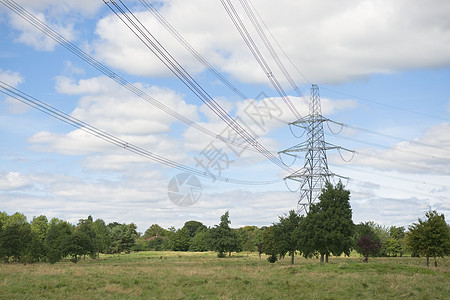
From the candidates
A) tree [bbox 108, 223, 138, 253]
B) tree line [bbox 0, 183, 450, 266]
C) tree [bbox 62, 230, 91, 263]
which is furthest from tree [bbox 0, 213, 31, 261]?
tree [bbox 108, 223, 138, 253]

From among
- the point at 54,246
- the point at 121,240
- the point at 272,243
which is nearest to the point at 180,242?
the point at 121,240

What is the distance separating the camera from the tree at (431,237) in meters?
51.2

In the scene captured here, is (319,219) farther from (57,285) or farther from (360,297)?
(57,285)

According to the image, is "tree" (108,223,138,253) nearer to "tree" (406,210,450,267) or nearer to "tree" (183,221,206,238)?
"tree" (183,221,206,238)

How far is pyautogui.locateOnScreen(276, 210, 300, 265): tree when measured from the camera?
2317 inches

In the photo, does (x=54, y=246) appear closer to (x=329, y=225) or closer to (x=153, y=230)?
(x=329, y=225)

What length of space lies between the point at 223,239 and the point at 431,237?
53.0 meters

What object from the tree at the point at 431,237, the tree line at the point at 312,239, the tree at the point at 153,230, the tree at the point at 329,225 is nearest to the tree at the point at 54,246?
the tree line at the point at 312,239

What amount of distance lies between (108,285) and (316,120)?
3625 cm

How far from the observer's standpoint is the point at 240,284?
2808cm

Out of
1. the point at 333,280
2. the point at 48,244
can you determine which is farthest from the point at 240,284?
the point at 48,244

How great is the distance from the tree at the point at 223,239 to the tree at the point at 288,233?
35716 millimetres

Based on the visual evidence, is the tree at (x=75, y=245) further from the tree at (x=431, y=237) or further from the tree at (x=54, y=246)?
the tree at (x=431, y=237)

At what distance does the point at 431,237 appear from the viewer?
169ft
